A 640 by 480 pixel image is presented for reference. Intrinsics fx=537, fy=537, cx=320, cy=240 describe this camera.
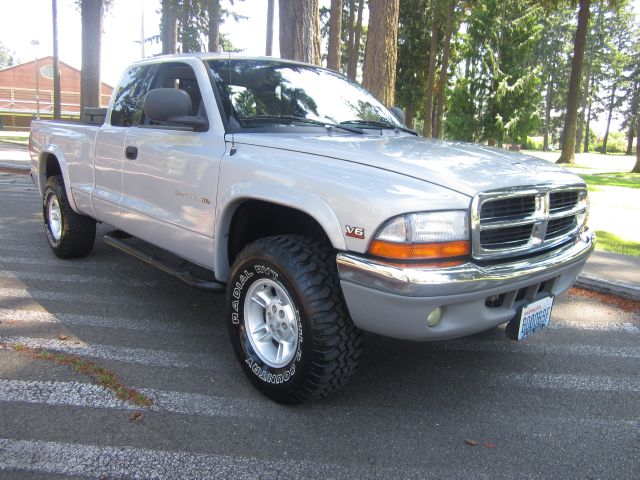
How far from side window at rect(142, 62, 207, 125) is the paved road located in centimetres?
165

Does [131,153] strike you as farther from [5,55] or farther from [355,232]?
[5,55]

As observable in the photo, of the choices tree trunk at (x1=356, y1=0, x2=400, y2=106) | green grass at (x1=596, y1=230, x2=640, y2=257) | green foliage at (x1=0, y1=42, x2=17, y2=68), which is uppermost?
green foliage at (x1=0, y1=42, x2=17, y2=68)

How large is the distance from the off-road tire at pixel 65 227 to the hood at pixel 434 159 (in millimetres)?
2959

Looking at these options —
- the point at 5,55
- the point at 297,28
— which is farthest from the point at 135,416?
the point at 5,55

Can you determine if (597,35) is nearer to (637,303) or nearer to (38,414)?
(637,303)

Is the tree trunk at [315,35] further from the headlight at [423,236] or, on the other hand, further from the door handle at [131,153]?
the headlight at [423,236]

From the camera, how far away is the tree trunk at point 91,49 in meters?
18.1

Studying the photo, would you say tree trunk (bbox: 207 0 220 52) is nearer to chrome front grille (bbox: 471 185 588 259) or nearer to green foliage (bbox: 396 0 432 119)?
green foliage (bbox: 396 0 432 119)

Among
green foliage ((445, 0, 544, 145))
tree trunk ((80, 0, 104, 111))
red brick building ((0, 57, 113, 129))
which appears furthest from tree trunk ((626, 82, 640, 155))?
tree trunk ((80, 0, 104, 111))

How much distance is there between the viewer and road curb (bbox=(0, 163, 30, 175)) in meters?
13.5

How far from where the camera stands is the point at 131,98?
182 inches

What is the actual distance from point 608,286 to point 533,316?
9.50ft

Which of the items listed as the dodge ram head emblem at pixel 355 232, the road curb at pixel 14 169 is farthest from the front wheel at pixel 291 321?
the road curb at pixel 14 169

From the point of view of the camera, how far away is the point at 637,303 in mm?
5105
